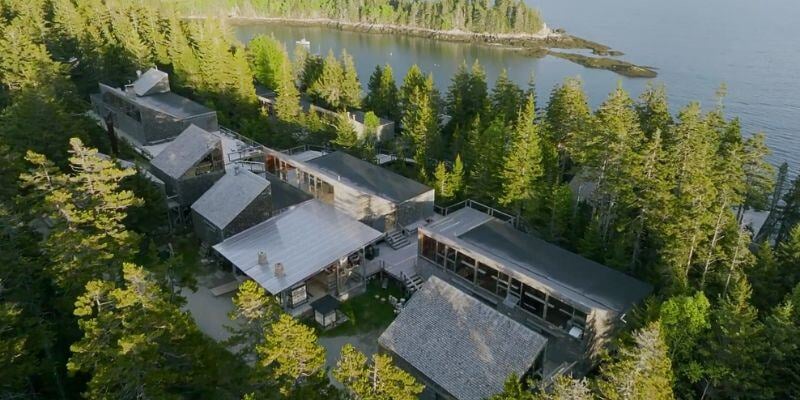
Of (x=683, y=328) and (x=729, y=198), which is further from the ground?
(x=729, y=198)

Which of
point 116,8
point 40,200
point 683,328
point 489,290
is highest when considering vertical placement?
point 116,8

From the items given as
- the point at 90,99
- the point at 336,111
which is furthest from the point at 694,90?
the point at 90,99

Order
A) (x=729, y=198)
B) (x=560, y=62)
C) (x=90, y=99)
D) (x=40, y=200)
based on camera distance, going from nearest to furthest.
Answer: (x=40, y=200), (x=729, y=198), (x=90, y=99), (x=560, y=62)

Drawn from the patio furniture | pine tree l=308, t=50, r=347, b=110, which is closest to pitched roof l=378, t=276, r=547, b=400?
the patio furniture

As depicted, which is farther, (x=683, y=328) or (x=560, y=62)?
(x=560, y=62)

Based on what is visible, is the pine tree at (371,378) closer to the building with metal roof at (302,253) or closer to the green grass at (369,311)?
the green grass at (369,311)

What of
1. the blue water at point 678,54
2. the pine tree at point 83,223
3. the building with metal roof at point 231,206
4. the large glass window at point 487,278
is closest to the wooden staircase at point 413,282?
the large glass window at point 487,278

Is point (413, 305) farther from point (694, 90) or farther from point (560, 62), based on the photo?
point (560, 62)
